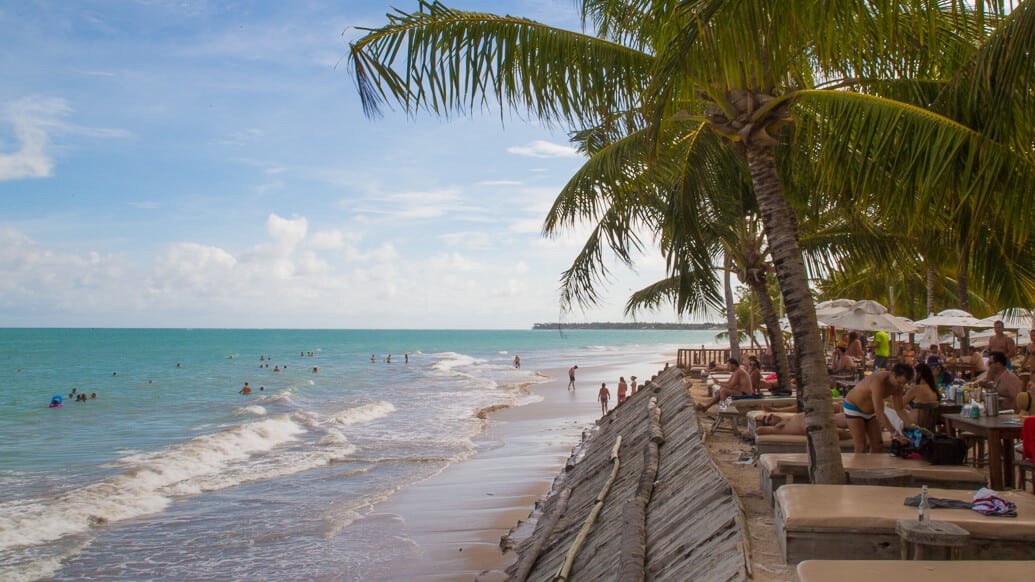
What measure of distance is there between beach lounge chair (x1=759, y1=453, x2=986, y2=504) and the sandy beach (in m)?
3.54

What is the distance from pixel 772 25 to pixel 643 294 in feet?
48.5

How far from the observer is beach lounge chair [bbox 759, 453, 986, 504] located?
207 inches

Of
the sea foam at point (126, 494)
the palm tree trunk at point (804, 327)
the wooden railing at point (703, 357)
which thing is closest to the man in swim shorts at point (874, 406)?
the palm tree trunk at point (804, 327)

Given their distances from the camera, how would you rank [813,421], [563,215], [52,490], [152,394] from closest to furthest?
[813,421] → [563,215] → [52,490] → [152,394]

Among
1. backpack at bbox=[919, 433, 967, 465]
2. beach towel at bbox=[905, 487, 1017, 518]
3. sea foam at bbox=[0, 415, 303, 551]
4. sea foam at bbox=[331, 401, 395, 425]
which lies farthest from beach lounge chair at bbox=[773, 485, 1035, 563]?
sea foam at bbox=[331, 401, 395, 425]

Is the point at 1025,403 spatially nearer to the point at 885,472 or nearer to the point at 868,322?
the point at 885,472

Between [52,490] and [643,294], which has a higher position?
[643,294]

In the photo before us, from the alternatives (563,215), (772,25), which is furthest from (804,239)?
(772,25)

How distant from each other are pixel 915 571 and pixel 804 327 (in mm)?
2272

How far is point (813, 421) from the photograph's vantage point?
5.30m

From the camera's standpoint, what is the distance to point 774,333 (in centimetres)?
1238

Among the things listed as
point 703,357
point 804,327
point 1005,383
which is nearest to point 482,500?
point 1005,383

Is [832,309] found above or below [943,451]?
above

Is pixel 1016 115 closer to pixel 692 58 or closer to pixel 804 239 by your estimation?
pixel 692 58
